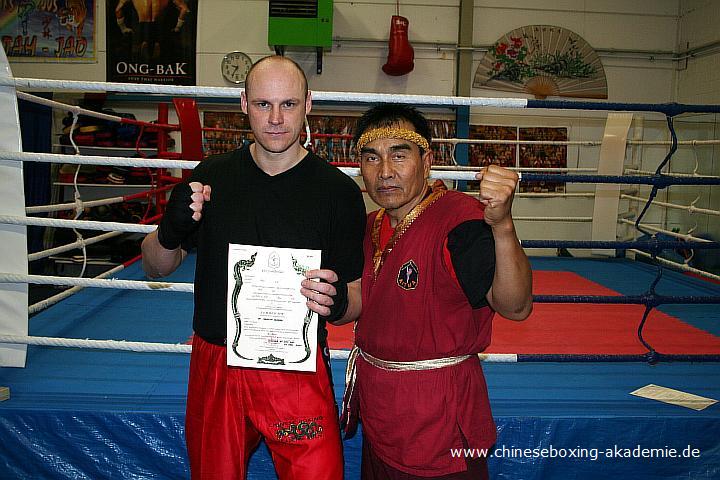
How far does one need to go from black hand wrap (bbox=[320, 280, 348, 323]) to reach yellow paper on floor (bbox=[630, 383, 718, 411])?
4.80 feet

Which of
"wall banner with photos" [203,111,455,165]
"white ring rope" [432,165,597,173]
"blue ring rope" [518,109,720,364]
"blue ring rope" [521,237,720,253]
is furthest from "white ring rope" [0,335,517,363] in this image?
"wall banner with photos" [203,111,455,165]

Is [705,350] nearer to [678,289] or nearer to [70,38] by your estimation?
[678,289]

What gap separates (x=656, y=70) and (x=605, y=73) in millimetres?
684

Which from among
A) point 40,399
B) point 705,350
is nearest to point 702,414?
point 705,350

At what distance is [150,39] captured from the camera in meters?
7.16

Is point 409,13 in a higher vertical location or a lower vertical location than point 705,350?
higher

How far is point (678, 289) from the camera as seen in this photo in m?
4.69

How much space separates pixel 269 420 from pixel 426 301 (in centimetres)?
44

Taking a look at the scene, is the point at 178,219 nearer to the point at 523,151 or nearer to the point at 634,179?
the point at 634,179

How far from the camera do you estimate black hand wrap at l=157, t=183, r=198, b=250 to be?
1.32m

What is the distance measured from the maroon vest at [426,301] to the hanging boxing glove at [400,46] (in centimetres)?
595

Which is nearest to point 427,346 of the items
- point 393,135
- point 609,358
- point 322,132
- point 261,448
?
point 393,135

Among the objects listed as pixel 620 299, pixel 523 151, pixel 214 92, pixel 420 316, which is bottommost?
pixel 620 299

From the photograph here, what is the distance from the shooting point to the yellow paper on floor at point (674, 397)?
2.12 metres
